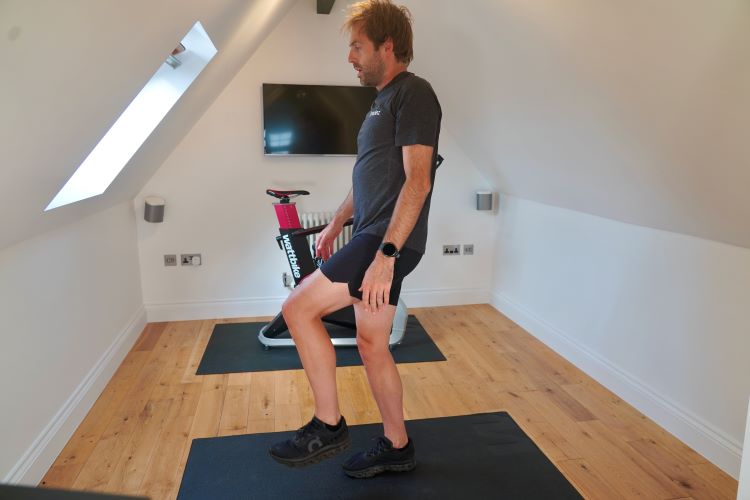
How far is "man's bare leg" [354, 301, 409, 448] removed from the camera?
185cm

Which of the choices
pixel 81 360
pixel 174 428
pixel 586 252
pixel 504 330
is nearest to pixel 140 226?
pixel 81 360

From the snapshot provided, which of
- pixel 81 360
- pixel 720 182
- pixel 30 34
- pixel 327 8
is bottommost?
pixel 81 360

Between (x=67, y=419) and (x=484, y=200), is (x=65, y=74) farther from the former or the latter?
(x=484, y=200)

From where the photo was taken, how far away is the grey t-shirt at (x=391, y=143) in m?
1.65

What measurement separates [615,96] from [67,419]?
2.59 meters

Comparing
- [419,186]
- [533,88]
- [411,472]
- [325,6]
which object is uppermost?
[325,6]

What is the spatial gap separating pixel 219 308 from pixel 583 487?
9.00 ft

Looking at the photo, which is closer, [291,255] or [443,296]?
[291,255]

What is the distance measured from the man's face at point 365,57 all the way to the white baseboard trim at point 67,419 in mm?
1819

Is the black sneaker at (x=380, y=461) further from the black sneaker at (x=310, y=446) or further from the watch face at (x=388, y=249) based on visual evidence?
the watch face at (x=388, y=249)

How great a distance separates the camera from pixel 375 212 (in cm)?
176

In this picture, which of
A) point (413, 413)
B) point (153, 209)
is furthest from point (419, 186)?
point (153, 209)

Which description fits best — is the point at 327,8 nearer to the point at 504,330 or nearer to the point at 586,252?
the point at 586,252

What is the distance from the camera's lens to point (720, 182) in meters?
1.89
